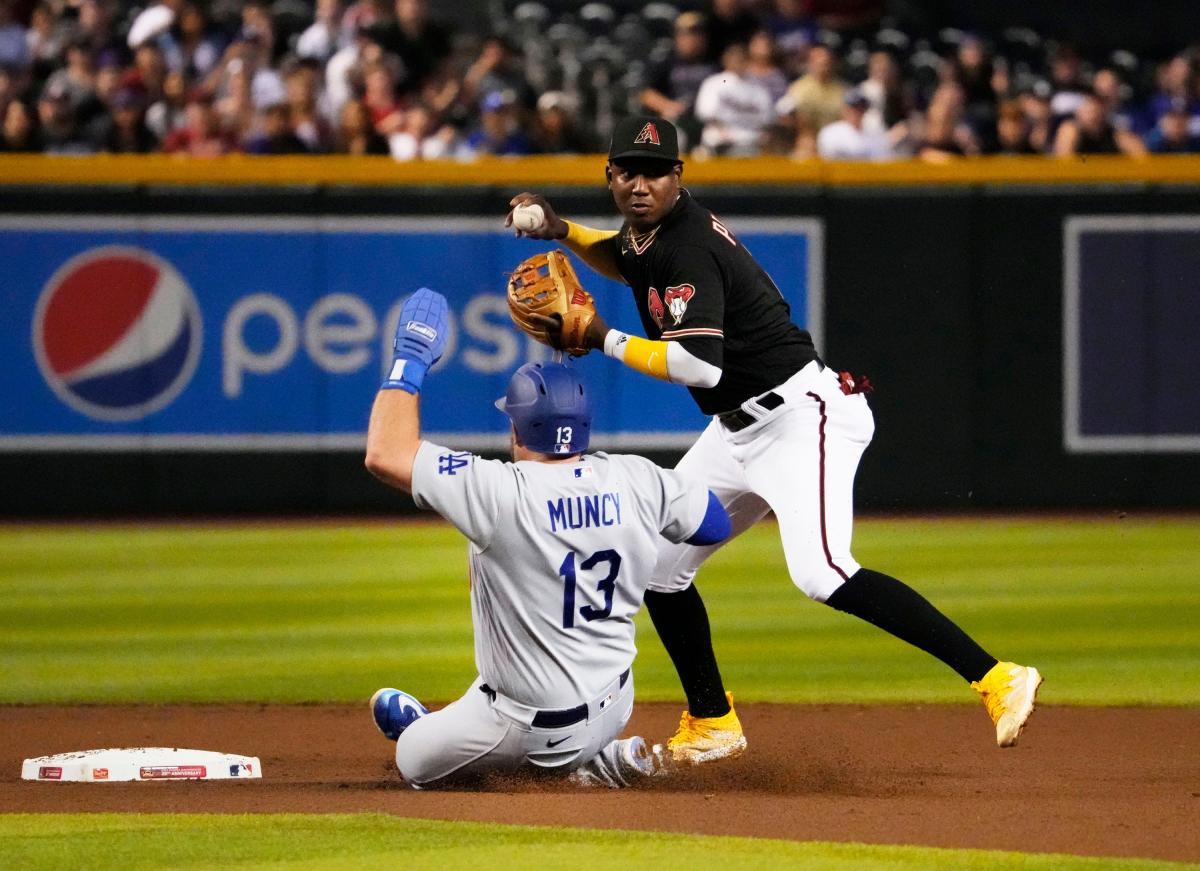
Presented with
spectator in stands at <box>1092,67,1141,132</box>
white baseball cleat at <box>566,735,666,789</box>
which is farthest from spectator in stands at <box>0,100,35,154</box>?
white baseball cleat at <box>566,735,666,789</box>

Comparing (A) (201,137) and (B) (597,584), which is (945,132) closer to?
(A) (201,137)

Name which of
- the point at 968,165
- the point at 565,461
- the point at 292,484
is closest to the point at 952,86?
the point at 968,165

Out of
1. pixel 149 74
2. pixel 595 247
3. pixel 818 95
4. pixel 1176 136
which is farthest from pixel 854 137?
pixel 595 247

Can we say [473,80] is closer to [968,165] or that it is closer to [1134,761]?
[968,165]

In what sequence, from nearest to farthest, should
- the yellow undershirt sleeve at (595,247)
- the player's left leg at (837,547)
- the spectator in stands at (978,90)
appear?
the player's left leg at (837,547), the yellow undershirt sleeve at (595,247), the spectator in stands at (978,90)

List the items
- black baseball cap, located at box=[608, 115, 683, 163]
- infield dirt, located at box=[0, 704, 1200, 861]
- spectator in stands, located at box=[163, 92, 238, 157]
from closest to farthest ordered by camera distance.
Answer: infield dirt, located at box=[0, 704, 1200, 861] < black baseball cap, located at box=[608, 115, 683, 163] < spectator in stands, located at box=[163, 92, 238, 157]

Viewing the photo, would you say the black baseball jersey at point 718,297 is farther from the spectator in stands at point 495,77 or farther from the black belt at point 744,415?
the spectator in stands at point 495,77

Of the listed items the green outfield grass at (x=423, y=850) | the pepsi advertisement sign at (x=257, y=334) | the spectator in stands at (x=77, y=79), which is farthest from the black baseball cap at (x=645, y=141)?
the spectator in stands at (x=77, y=79)

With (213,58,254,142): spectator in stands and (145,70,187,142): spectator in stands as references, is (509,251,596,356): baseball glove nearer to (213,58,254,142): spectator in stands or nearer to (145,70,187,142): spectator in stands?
(213,58,254,142): spectator in stands
